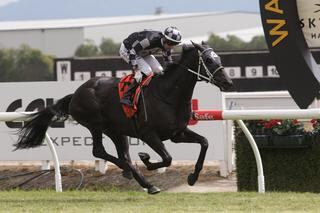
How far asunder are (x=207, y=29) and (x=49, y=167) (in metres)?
99.0

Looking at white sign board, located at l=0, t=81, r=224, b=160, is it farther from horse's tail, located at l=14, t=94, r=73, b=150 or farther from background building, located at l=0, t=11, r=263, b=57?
background building, located at l=0, t=11, r=263, b=57

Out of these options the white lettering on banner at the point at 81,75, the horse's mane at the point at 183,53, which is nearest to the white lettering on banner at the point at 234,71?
the white lettering on banner at the point at 81,75

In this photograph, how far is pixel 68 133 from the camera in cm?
1102

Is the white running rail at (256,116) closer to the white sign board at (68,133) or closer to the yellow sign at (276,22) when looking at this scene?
the yellow sign at (276,22)

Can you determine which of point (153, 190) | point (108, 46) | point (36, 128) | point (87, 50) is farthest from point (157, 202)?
point (108, 46)

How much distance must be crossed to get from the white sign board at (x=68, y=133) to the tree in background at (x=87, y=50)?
7428 cm

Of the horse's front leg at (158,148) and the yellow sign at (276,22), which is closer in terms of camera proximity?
the horse's front leg at (158,148)

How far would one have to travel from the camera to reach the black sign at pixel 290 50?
362 inches

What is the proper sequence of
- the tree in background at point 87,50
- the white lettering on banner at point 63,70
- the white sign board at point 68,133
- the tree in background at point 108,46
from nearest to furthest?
1. the white sign board at point 68,133
2. the white lettering on banner at point 63,70
3. the tree in background at point 87,50
4. the tree in background at point 108,46

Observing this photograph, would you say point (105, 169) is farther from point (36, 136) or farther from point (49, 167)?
point (36, 136)

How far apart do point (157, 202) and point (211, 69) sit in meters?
1.33

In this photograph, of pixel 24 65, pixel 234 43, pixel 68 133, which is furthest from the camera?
pixel 234 43

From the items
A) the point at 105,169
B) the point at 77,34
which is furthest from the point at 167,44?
the point at 77,34

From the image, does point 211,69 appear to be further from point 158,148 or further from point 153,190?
point 153,190
